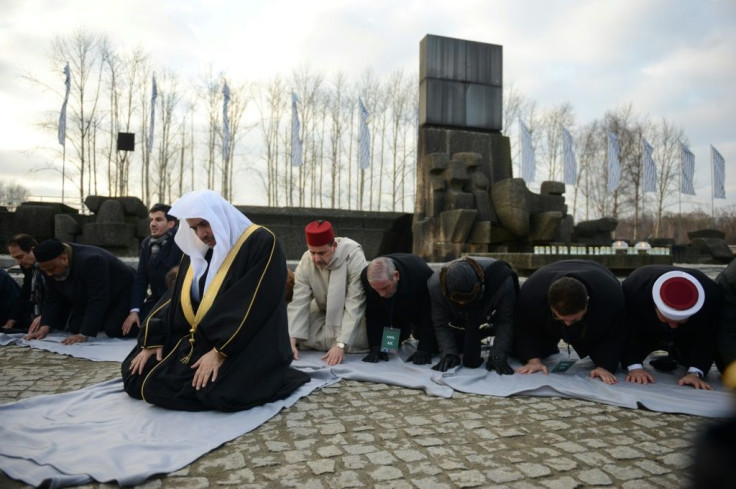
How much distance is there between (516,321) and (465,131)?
315 inches

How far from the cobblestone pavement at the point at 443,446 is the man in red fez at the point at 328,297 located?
1.09m

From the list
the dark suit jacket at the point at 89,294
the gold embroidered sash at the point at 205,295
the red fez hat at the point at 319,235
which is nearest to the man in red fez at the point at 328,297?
the red fez hat at the point at 319,235

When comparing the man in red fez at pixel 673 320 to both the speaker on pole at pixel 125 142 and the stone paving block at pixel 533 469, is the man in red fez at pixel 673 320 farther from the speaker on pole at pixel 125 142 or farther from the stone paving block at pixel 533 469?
the speaker on pole at pixel 125 142

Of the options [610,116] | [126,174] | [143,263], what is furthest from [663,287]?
[610,116]

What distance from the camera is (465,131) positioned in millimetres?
11727

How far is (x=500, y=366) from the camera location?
13.9 feet

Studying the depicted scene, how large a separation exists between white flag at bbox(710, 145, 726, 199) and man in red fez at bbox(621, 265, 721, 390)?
2355cm

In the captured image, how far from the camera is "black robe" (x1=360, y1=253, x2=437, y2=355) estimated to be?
4.80 m

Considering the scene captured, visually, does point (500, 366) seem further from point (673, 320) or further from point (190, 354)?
point (190, 354)

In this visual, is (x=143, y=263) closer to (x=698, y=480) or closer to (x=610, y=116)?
(x=698, y=480)

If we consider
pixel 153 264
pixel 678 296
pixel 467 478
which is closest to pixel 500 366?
pixel 678 296

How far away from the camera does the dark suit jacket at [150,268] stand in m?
5.82

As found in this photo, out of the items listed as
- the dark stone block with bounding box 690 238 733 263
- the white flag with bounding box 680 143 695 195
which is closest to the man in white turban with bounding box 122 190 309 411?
the dark stone block with bounding box 690 238 733 263

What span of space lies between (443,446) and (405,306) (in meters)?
2.14
